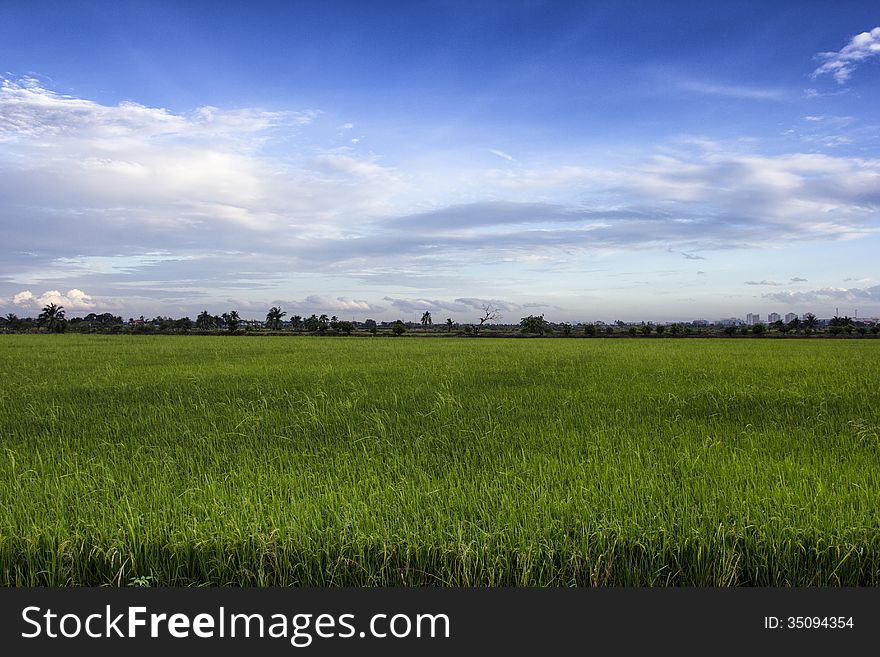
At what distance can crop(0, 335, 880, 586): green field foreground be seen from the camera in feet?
12.1

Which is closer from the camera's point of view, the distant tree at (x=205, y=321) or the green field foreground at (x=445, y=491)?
the green field foreground at (x=445, y=491)

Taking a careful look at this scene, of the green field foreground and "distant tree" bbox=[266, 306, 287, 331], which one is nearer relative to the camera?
the green field foreground

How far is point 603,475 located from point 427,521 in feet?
6.87

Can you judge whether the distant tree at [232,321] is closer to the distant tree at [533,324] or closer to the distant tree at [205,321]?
the distant tree at [205,321]

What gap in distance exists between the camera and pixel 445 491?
4.86 metres

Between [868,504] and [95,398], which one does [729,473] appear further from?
[95,398]

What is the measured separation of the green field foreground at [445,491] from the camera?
3695mm

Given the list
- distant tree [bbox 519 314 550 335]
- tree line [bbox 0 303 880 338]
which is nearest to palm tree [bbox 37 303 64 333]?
tree line [bbox 0 303 880 338]

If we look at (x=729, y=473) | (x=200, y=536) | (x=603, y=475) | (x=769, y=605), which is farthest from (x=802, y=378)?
(x=200, y=536)

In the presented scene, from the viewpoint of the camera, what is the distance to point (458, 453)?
20.4 ft

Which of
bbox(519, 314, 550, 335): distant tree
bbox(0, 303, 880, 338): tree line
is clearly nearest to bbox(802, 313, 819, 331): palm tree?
bbox(0, 303, 880, 338): tree line

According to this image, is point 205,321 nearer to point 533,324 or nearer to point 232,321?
point 232,321

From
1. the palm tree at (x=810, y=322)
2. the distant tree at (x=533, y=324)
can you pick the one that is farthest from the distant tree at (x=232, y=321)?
the palm tree at (x=810, y=322)

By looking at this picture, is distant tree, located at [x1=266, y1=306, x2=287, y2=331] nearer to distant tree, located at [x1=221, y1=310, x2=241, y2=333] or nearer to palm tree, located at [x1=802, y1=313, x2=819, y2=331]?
distant tree, located at [x1=221, y1=310, x2=241, y2=333]
